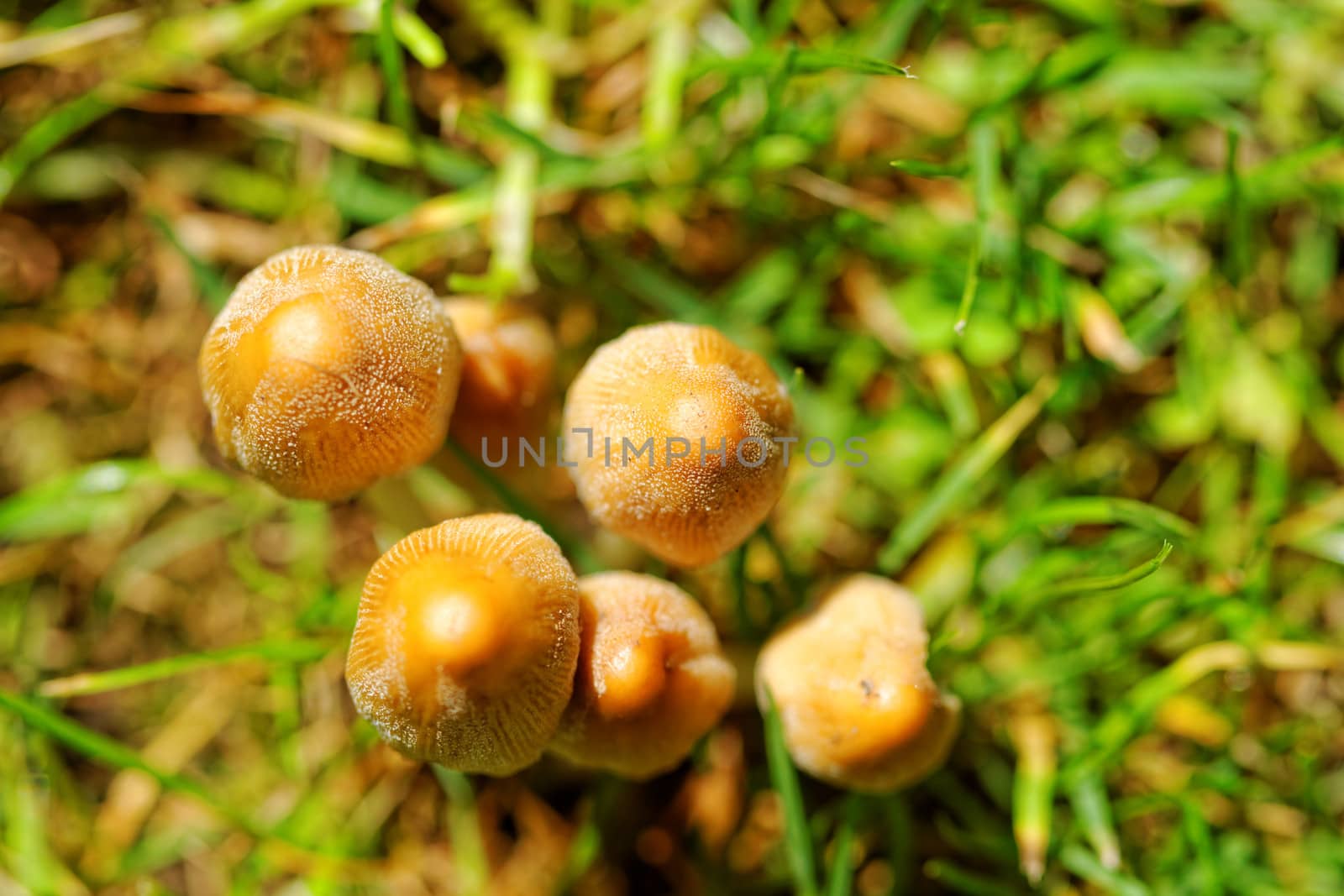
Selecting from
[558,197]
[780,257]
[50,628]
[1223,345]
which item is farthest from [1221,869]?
[50,628]

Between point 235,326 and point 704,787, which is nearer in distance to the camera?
point 235,326

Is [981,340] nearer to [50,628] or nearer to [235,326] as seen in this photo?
[235,326]

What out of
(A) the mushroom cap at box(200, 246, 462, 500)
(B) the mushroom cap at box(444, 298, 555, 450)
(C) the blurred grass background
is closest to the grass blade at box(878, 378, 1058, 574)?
(C) the blurred grass background

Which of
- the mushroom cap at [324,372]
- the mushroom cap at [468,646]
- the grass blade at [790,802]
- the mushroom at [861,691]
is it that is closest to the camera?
the mushroom cap at [468,646]

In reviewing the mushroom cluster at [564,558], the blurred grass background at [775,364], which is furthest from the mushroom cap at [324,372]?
the blurred grass background at [775,364]

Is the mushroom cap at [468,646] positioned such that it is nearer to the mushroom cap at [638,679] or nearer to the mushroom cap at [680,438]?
the mushroom cap at [638,679]

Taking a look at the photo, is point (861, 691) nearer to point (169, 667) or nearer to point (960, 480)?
point (960, 480)

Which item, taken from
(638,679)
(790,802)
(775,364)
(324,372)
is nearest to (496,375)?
(324,372)
